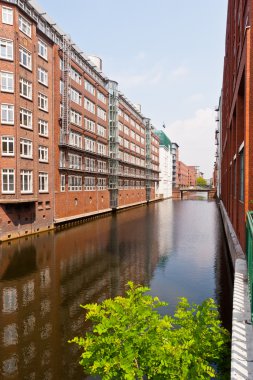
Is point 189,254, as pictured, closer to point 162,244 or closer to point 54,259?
point 162,244

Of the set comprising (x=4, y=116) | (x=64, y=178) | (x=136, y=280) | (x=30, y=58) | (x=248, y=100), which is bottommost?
(x=136, y=280)

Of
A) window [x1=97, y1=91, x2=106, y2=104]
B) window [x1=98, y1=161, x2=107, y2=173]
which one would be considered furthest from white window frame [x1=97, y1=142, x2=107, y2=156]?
window [x1=97, y1=91, x2=106, y2=104]

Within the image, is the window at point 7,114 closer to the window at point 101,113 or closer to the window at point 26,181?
the window at point 26,181

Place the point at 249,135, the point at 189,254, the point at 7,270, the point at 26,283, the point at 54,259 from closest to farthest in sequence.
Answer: the point at 249,135 < the point at 26,283 < the point at 7,270 < the point at 54,259 < the point at 189,254

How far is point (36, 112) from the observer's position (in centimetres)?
3447

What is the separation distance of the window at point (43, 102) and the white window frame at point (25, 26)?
20.6ft

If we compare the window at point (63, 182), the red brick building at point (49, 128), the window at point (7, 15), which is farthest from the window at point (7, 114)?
the window at point (63, 182)

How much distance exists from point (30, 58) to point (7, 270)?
23174 millimetres

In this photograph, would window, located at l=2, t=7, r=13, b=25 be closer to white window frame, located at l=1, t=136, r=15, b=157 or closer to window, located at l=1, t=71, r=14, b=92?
window, located at l=1, t=71, r=14, b=92

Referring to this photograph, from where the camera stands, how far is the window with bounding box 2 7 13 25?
30112mm

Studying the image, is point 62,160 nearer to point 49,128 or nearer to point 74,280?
point 49,128

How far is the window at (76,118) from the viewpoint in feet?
145

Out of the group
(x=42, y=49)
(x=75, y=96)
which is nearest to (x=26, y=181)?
(x=42, y=49)

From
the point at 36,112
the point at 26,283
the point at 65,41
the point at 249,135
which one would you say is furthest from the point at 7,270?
the point at 65,41
